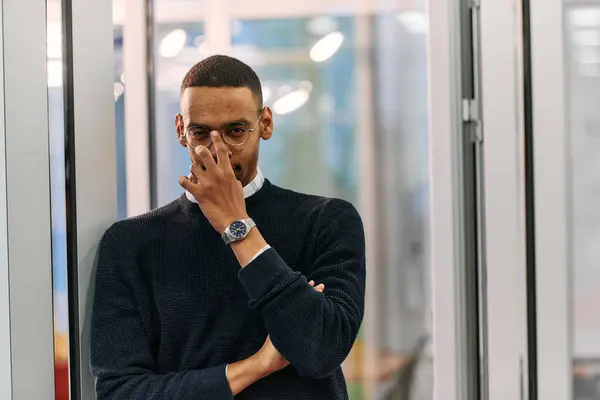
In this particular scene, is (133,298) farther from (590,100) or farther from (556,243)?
(590,100)

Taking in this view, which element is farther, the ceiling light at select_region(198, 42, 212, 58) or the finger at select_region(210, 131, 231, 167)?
the ceiling light at select_region(198, 42, 212, 58)

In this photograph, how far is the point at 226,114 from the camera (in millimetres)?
1189

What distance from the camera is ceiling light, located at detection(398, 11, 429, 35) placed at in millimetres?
2215

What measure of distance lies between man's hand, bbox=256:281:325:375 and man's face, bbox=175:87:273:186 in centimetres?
23

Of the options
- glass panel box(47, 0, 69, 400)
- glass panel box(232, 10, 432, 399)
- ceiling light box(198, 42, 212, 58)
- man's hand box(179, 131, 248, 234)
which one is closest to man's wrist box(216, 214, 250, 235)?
man's hand box(179, 131, 248, 234)

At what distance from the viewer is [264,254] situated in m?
1.10

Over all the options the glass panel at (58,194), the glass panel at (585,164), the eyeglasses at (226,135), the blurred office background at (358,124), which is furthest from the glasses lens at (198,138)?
the blurred office background at (358,124)

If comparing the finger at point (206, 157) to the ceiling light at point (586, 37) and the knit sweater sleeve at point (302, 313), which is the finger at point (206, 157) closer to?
the knit sweater sleeve at point (302, 313)

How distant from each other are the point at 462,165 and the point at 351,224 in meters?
0.33

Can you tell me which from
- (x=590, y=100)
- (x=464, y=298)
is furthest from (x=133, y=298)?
(x=590, y=100)

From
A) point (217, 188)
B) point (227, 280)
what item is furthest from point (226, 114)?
point (227, 280)

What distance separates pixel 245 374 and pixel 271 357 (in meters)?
0.05

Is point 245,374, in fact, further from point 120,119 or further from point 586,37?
point 120,119

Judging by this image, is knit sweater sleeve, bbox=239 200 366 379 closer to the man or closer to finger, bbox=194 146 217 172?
the man
